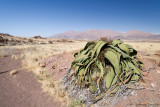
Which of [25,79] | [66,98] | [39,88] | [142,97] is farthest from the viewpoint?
[25,79]

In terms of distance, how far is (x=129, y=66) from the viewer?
2623mm

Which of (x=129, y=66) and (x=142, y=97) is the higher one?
(x=129, y=66)

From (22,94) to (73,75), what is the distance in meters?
1.71

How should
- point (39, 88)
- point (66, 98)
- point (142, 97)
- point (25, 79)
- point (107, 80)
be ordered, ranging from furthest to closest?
point (25, 79) < point (39, 88) < point (66, 98) < point (107, 80) < point (142, 97)

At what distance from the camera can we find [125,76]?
2418 mm

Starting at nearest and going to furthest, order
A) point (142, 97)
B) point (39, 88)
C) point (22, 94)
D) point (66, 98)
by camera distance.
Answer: point (142, 97)
point (66, 98)
point (22, 94)
point (39, 88)

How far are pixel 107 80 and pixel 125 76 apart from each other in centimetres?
50

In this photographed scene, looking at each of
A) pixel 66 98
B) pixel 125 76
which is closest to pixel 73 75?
pixel 66 98

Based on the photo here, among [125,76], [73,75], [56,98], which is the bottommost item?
[56,98]

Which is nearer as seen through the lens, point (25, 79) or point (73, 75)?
point (73, 75)

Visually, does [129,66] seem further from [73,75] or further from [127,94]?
[73,75]

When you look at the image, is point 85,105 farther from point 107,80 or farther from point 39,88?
point 39,88

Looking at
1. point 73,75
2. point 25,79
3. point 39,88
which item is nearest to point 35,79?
point 25,79

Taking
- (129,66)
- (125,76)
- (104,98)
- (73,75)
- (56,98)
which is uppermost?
(129,66)
